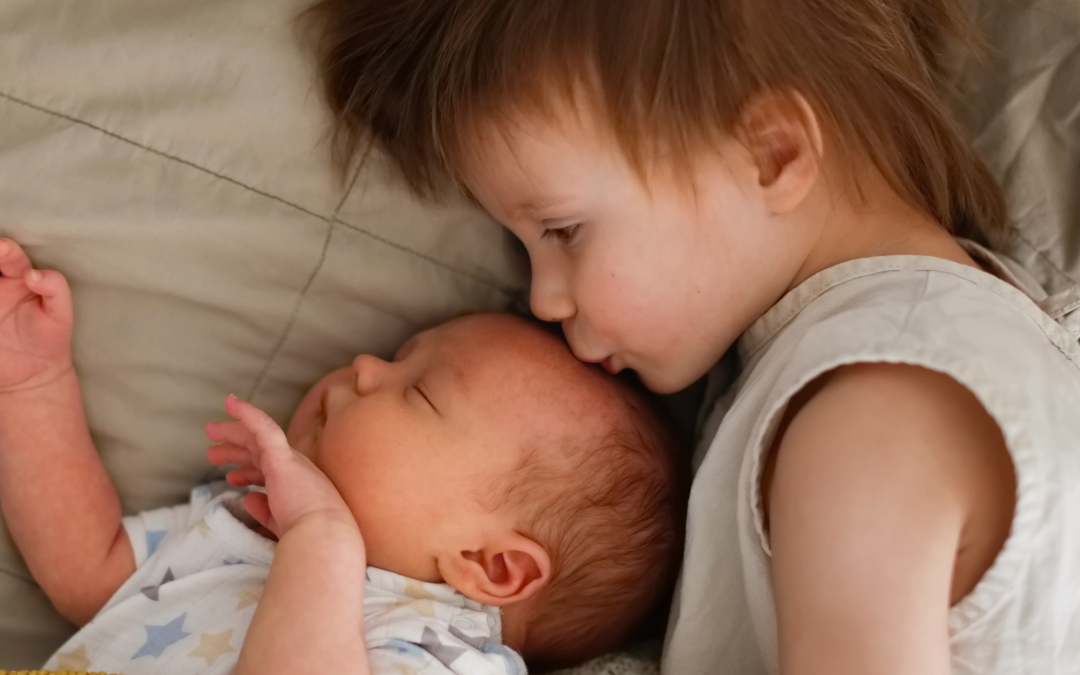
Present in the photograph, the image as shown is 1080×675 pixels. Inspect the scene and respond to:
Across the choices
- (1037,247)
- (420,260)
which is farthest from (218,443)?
(1037,247)

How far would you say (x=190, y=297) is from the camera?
108 centimetres

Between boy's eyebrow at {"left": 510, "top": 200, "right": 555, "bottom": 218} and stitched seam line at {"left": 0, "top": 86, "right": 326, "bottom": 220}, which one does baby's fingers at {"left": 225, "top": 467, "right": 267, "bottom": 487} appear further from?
boy's eyebrow at {"left": 510, "top": 200, "right": 555, "bottom": 218}

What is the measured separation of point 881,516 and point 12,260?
0.90 m

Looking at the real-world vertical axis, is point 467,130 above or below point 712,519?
above

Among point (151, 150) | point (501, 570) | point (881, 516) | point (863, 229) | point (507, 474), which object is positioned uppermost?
point (151, 150)

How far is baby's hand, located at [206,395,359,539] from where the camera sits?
0.99 meters

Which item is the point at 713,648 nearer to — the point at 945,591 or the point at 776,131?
the point at 945,591

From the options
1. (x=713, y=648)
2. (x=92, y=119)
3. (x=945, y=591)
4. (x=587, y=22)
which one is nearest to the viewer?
(x=945, y=591)

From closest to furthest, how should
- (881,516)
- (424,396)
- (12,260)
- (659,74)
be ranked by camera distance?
(881,516), (659,74), (12,260), (424,396)

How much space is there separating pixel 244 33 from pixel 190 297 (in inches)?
12.1

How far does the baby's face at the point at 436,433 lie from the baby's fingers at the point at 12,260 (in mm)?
357

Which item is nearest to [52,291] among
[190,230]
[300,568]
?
[190,230]

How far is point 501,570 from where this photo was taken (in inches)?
41.5

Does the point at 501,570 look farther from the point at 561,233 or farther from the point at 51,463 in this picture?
the point at 51,463
